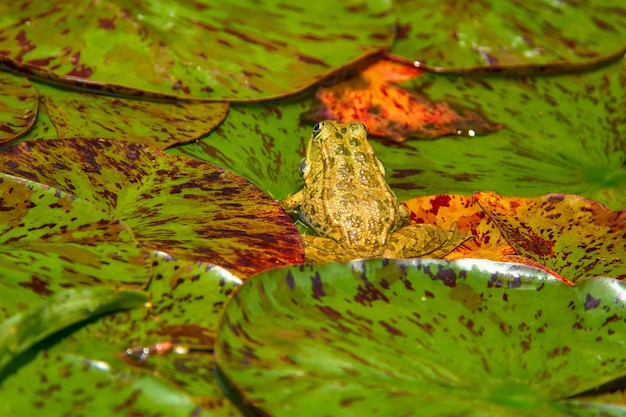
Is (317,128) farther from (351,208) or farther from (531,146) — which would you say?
(531,146)

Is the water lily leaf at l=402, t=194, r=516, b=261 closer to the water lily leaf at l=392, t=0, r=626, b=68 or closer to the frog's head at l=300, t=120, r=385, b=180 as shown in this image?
the frog's head at l=300, t=120, r=385, b=180

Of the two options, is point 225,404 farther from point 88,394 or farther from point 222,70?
point 222,70

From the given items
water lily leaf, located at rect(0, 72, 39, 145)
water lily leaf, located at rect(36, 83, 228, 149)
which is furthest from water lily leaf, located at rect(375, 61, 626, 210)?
water lily leaf, located at rect(0, 72, 39, 145)

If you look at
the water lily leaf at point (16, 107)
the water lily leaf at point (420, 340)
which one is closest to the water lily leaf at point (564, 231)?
the water lily leaf at point (420, 340)

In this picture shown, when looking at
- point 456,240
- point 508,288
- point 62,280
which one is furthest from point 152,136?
point 508,288

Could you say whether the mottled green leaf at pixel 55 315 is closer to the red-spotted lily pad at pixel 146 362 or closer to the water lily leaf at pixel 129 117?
the red-spotted lily pad at pixel 146 362

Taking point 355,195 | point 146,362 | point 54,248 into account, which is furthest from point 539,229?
point 54,248
